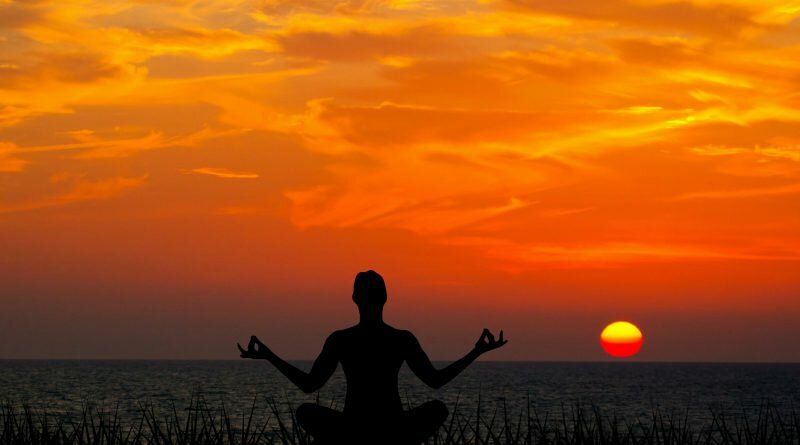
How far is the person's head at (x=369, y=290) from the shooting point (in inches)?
380

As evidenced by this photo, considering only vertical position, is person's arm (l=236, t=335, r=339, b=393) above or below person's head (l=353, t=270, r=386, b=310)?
below

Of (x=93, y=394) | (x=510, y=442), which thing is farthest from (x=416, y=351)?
(x=93, y=394)

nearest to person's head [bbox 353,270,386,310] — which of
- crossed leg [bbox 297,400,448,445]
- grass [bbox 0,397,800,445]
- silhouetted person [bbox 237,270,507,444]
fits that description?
silhouetted person [bbox 237,270,507,444]

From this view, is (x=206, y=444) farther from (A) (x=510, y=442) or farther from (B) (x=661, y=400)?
(B) (x=661, y=400)

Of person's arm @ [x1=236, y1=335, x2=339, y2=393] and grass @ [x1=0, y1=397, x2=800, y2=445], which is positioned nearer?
person's arm @ [x1=236, y1=335, x2=339, y2=393]

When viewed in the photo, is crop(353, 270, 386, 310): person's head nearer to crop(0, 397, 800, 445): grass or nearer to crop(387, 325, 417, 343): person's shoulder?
crop(387, 325, 417, 343): person's shoulder

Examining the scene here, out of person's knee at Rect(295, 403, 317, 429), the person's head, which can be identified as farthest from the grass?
the person's head

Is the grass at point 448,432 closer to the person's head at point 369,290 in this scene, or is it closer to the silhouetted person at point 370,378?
the silhouetted person at point 370,378

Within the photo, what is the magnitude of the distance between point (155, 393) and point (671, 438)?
117 meters

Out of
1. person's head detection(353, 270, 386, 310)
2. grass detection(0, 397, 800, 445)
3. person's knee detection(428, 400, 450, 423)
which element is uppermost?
person's head detection(353, 270, 386, 310)

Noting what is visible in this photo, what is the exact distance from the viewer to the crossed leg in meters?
9.57

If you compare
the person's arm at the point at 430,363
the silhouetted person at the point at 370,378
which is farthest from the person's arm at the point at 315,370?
the person's arm at the point at 430,363

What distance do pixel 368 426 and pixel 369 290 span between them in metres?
1.13

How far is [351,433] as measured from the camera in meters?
9.59
